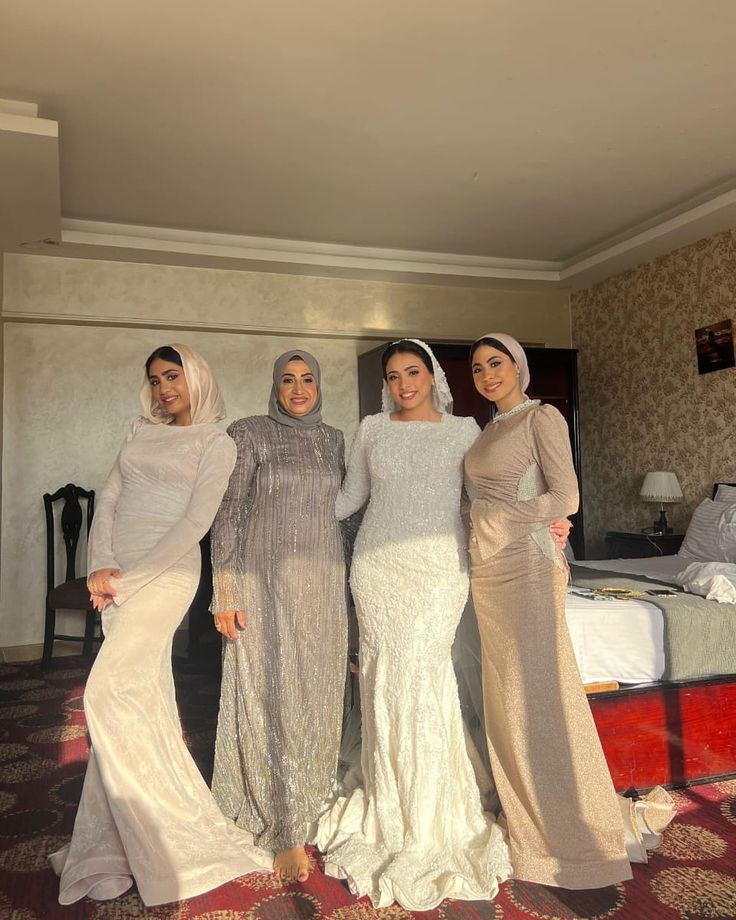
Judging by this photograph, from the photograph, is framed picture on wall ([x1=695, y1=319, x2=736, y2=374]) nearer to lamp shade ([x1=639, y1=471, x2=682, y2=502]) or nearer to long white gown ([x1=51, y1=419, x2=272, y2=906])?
lamp shade ([x1=639, y1=471, x2=682, y2=502])

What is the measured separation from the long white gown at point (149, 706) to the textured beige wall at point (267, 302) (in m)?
3.37

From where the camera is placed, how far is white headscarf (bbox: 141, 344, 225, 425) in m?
2.43

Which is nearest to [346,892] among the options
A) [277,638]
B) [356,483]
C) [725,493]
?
[277,638]

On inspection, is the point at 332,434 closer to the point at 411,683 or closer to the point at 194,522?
the point at 194,522

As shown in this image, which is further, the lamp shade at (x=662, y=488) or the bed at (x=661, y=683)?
the lamp shade at (x=662, y=488)

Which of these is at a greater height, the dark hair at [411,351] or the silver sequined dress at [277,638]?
the dark hair at [411,351]

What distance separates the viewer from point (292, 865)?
225 cm

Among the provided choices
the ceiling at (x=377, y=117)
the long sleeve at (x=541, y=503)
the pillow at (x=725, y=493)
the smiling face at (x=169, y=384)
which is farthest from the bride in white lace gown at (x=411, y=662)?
the pillow at (x=725, y=493)

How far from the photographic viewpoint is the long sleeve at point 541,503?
2.32 meters

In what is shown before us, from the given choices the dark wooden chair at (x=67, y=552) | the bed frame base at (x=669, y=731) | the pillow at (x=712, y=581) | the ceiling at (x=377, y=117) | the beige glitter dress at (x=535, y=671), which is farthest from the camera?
the dark wooden chair at (x=67, y=552)

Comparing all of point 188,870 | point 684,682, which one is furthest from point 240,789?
point 684,682

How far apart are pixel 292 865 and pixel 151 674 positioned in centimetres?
70

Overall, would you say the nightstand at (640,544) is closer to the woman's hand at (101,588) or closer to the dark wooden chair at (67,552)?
the dark wooden chair at (67,552)

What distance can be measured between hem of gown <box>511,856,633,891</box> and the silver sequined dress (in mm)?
687
